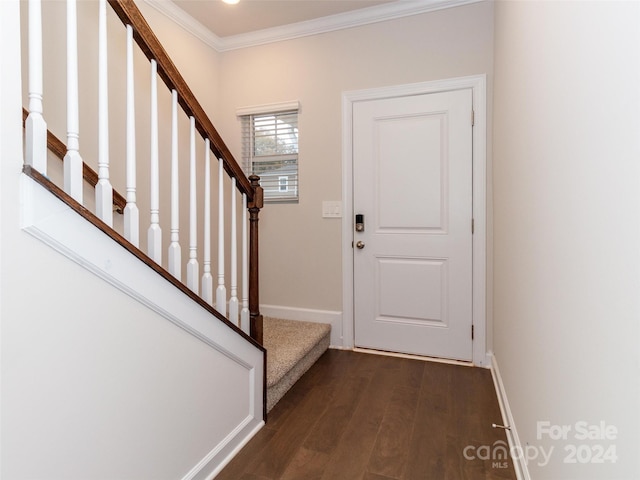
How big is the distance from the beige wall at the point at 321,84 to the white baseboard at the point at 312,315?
48 millimetres

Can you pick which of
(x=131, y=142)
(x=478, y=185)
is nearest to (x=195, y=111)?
(x=131, y=142)

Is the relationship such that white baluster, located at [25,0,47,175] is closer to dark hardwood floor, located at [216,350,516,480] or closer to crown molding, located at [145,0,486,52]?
dark hardwood floor, located at [216,350,516,480]

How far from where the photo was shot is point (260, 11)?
2717 millimetres

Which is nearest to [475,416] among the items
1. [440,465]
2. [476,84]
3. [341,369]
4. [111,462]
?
[440,465]

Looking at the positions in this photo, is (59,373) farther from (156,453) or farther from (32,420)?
(156,453)

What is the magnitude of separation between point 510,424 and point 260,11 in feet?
10.3

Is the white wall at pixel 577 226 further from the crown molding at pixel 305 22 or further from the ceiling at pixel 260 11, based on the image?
the ceiling at pixel 260 11

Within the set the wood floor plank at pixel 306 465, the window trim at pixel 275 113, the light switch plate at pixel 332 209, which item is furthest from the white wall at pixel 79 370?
the window trim at pixel 275 113

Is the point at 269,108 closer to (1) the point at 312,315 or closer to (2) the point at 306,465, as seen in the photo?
(1) the point at 312,315

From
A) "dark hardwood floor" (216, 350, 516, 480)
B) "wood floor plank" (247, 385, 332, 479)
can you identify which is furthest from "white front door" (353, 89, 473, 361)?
"wood floor plank" (247, 385, 332, 479)

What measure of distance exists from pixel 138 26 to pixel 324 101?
1.86m

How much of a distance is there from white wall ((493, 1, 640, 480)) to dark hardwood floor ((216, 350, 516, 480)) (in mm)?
314

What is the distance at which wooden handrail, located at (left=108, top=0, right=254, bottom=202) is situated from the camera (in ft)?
3.84

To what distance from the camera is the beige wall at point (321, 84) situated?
2.57m
